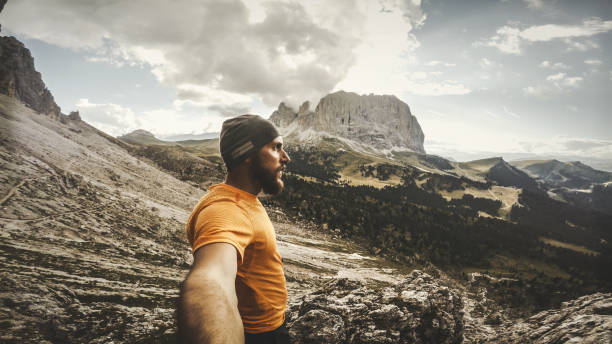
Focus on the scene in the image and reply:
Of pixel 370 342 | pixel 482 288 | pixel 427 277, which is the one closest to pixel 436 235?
pixel 482 288

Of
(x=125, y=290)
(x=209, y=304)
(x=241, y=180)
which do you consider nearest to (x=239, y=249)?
(x=209, y=304)

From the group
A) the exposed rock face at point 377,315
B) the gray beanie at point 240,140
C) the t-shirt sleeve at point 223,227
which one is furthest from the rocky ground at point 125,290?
the gray beanie at point 240,140

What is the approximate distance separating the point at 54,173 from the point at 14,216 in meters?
10.9

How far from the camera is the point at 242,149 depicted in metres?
3.03

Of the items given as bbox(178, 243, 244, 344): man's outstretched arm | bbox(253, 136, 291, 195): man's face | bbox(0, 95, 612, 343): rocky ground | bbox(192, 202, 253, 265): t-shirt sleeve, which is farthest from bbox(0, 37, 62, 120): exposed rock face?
bbox(178, 243, 244, 344): man's outstretched arm

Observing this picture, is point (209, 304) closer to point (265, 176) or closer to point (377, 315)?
point (265, 176)

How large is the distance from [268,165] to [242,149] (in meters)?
0.39

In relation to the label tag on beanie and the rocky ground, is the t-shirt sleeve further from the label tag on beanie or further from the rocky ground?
the rocky ground

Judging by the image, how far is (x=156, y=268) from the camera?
16.1m

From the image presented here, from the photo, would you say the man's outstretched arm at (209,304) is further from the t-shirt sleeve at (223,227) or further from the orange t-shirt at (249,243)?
the orange t-shirt at (249,243)

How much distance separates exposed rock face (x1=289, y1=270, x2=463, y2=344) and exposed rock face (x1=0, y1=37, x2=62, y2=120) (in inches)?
5449

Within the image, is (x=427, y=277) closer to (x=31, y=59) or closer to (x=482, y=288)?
(x=482, y=288)

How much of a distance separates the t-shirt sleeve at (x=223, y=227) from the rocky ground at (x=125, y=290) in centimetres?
848

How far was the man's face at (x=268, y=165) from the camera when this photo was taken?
3117 mm
